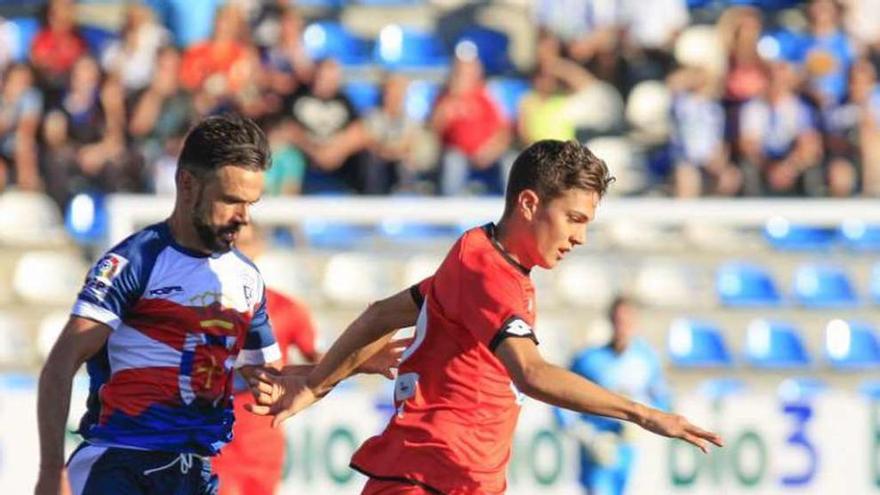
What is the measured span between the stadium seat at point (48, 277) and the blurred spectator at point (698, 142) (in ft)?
14.1

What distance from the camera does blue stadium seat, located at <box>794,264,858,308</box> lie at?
13.1 meters

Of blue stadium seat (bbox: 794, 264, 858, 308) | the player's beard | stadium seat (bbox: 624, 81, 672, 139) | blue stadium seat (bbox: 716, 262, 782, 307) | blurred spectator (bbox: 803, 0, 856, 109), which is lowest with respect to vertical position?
the player's beard

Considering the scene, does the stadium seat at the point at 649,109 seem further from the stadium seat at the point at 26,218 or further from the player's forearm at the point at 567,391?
the player's forearm at the point at 567,391

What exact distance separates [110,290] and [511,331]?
1.11 metres

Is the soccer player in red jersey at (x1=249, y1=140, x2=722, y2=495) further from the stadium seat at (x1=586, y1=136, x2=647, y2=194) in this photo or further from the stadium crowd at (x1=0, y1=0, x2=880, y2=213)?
the stadium seat at (x1=586, y1=136, x2=647, y2=194)

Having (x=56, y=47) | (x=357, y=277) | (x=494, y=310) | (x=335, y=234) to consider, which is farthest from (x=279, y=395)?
(x=56, y=47)

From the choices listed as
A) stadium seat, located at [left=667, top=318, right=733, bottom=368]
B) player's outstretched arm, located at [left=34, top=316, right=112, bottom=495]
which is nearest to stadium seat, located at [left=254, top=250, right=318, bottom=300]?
stadium seat, located at [left=667, top=318, right=733, bottom=368]

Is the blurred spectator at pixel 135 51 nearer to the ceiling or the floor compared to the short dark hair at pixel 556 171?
nearer to the ceiling

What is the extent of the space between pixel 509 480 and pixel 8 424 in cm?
280

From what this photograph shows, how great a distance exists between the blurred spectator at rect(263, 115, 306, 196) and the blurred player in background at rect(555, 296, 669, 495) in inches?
123

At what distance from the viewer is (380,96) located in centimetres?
1477

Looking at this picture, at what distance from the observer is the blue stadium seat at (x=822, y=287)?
1314 centimetres

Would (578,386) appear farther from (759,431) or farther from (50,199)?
(50,199)

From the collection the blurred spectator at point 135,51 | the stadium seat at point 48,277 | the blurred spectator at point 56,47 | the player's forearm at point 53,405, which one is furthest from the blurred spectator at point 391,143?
the player's forearm at point 53,405
